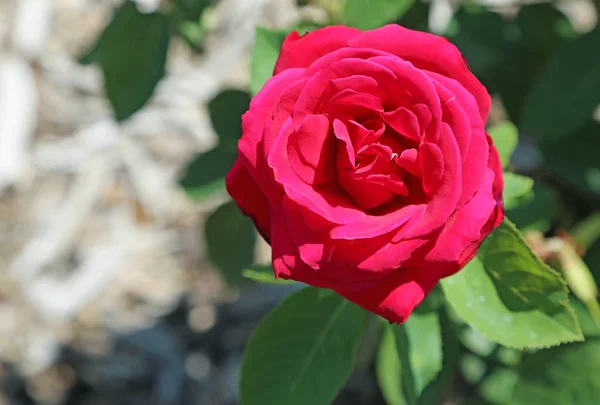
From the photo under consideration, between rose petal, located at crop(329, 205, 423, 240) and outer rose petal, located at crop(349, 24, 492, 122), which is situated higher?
outer rose petal, located at crop(349, 24, 492, 122)

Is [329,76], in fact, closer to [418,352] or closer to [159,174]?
[418,352]

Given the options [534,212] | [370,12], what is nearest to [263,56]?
[370,12]

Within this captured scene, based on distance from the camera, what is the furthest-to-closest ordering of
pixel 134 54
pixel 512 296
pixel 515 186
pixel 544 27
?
1. pixel 544 27
2. pixel 134 54
3. pixel 515 186
4. pixel 512 296

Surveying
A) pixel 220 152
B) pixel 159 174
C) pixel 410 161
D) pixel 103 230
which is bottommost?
pixel 103 230

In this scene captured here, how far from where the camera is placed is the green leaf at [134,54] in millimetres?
1146

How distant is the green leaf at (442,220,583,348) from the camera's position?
29.6 inches

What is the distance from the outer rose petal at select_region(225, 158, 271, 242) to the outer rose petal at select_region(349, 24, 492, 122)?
0.61ft

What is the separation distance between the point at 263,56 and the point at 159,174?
133 cm

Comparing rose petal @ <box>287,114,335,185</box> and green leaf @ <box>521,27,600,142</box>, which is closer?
rose petal @ <box>287,114,335,185</box>

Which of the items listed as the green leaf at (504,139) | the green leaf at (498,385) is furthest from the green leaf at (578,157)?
the green leaf at (498,385)

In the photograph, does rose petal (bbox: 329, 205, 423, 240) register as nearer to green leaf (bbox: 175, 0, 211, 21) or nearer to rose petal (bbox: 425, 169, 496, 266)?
rose petal (bbox: 425, 169, 496, 266)

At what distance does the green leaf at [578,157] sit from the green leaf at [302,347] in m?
0.62

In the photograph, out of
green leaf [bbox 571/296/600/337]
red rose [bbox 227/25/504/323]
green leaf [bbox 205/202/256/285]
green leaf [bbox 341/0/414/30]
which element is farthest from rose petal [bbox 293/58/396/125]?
green leaf [bbox 205/202/256/285]

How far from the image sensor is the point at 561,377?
1054 mm
